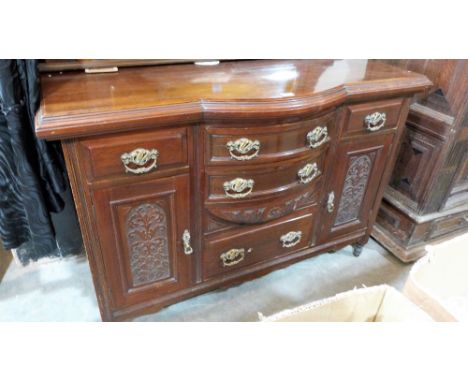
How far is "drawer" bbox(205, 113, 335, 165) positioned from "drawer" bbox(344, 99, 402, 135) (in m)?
0.11

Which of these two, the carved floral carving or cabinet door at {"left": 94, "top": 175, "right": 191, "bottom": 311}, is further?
the carved floral carving

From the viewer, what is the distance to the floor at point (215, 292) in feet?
4.51

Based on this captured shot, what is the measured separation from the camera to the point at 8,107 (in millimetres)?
894

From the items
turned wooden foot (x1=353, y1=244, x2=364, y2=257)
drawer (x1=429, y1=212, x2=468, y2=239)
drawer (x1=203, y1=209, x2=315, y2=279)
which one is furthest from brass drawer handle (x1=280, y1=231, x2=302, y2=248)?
drawer (x1=429, y1=212, x2=468, y2=239)

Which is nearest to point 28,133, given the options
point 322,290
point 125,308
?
point 125,308

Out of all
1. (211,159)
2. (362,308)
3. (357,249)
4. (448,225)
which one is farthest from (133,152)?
(448,225)

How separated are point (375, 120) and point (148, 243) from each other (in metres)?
0.87

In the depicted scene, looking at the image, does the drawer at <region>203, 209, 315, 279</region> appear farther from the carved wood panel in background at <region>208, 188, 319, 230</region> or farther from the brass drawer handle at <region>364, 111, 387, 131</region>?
the brass drawer handle at <region>364, 111, 387, 131</region>

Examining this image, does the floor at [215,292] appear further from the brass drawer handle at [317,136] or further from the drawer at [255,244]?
the brass drawer handle at [317,136]

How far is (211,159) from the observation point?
997mm

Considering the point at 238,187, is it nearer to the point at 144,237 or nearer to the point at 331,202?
the point at 144,237

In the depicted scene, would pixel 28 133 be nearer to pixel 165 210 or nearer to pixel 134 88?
pixel 134 88

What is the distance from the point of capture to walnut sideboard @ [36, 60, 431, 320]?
88cm

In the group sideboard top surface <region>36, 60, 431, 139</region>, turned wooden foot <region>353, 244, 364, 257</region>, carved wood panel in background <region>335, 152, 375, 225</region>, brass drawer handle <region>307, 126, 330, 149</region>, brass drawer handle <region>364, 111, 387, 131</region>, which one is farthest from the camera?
turned wooden foot <region>353, 244, 364, 257</region>
